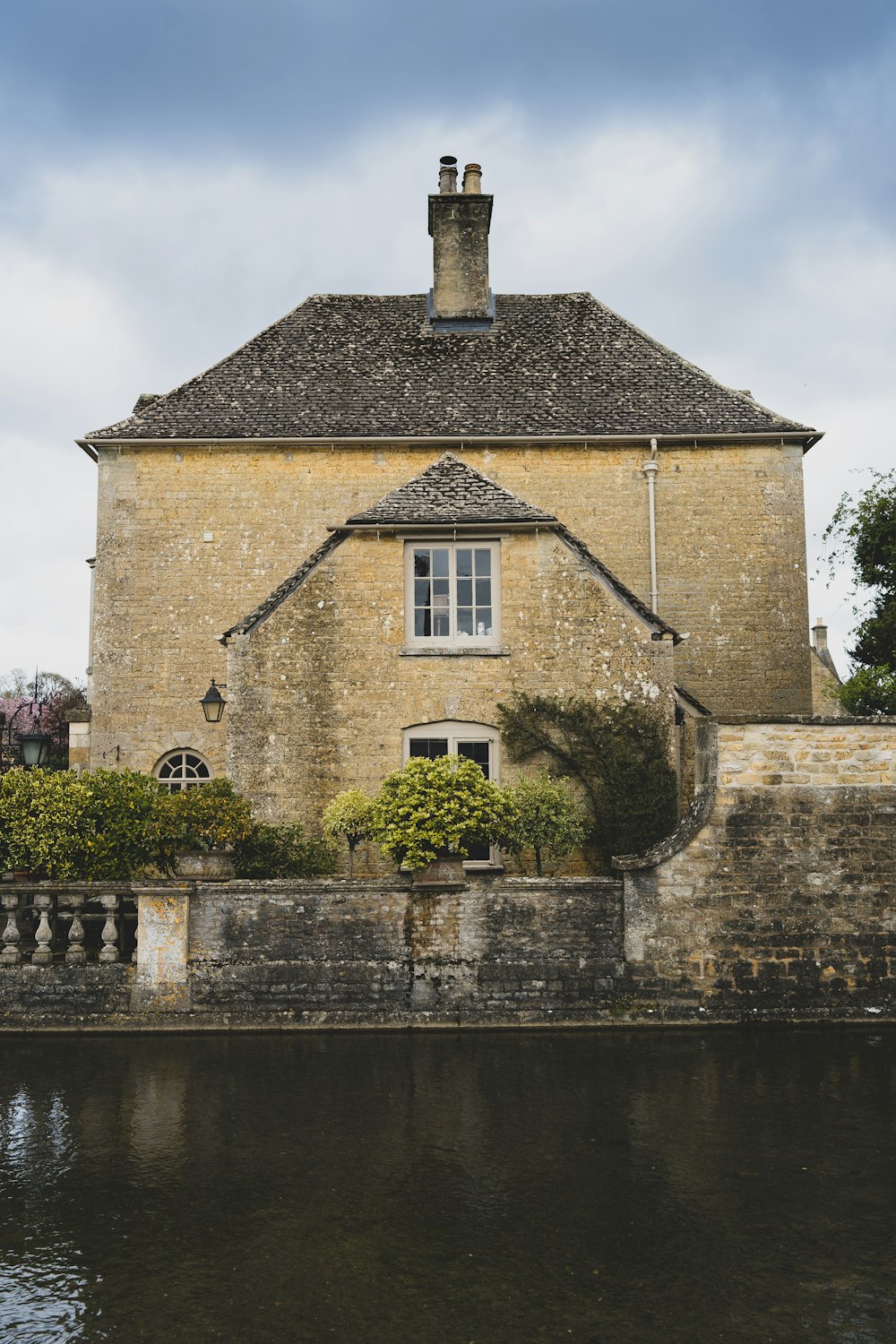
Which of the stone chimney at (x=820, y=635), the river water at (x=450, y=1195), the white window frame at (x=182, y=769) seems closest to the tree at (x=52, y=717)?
the white window frame at (x=182, y=769)

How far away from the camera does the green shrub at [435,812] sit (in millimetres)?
12555

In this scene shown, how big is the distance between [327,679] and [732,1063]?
7927 mm

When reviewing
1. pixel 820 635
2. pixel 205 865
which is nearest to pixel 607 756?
pixel 205 865

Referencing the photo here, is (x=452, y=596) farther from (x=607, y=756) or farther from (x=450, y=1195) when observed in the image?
(x=450, y=1195)

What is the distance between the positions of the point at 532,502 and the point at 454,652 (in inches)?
274

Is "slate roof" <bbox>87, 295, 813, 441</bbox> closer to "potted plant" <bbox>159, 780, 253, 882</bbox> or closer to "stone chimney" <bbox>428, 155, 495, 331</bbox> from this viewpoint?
"stone chimney" <bbox>428, 155, 495, 331</bbox>

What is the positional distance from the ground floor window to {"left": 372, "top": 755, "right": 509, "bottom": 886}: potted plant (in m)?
2.40

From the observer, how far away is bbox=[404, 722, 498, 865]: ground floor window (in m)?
15.9

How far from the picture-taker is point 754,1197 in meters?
7.06

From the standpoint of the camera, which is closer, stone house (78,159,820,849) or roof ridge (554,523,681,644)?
roof ridge (554,523,681,644)

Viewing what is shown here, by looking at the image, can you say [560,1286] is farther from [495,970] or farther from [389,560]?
[389,560]

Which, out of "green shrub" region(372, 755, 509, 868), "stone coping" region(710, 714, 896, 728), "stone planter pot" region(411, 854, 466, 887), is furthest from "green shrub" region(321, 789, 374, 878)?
"stone coping" region(710, 714, 896, 728)

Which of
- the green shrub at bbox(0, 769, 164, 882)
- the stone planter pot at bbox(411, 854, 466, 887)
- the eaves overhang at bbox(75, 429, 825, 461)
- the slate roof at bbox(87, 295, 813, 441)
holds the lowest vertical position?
the stone planter pot at bbox(411, 854, 466, 887)

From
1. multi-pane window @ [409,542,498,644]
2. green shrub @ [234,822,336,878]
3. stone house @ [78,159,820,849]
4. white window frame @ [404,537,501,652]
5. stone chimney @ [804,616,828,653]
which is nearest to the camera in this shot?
green shrub @ [234,822,336,878]
